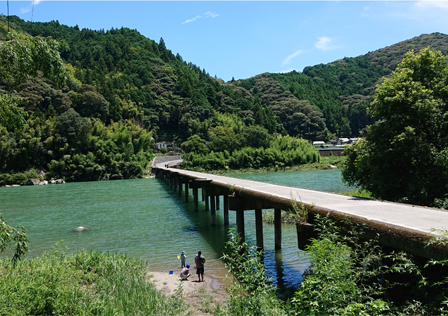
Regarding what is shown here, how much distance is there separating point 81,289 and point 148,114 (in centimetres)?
9918

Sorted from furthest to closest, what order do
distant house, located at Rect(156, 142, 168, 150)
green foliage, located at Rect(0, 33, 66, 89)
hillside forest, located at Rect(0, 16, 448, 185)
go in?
1. distant house, located at Rect(156, 142, 168, 150)
2. hillside forest, located at Rect(0, 16, 448, 185)
3. green foliage, located at Rect(0, 33, 66, 89)

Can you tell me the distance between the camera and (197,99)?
113m

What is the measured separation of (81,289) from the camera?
7.50 m

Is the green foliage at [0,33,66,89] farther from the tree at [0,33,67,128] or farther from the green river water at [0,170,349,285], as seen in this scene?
the green river water at [0,170,349,285]

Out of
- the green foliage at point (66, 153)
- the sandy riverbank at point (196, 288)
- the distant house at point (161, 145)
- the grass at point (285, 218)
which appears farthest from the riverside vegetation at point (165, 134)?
the distant house at point (161, 145)

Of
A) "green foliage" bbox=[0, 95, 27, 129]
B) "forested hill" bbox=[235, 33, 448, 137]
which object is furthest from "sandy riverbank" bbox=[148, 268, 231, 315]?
"forested hill" bbox=[235, 33, 448, 137]

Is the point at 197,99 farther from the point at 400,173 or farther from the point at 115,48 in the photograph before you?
the point at 400,173

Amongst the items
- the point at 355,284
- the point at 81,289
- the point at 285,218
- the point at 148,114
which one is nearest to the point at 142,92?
the point at 148,114

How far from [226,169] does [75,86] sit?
42.0m

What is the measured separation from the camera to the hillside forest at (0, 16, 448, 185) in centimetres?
5866

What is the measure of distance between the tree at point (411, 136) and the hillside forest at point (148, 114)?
1019 centimetres

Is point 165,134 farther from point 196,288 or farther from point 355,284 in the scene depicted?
point 355,284

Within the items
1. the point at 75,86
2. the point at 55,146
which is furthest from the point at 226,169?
the point at 75,86

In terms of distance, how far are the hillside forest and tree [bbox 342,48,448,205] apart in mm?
10188
